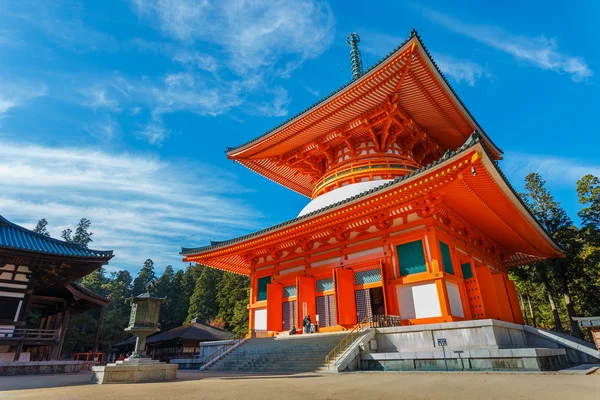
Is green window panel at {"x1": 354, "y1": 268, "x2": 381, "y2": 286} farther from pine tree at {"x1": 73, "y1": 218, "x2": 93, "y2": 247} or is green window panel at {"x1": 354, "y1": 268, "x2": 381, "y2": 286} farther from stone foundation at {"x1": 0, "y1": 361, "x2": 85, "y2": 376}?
pine tree at {"x1": 73, "y1": 218, "x2": 93, "y2": 247}

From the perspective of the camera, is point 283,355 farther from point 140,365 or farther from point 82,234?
point 82,234

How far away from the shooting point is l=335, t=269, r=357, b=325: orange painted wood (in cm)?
1169

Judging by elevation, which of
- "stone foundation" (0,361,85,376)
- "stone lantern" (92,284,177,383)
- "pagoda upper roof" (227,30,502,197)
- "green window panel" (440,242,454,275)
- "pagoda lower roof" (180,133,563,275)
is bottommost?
"stone foundation" (0,361,85,376)

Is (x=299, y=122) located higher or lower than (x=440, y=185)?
higher

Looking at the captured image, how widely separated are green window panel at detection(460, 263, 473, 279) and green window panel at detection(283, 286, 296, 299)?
6920mm

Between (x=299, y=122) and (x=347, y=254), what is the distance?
6.51 metres

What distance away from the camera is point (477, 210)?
12016mm

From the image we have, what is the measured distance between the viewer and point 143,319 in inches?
353

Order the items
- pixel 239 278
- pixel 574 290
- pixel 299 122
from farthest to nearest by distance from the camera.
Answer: pixel 239 278 < pixel 574 290 < pixel 299 122

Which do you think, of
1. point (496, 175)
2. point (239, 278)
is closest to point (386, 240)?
point (496, 175)

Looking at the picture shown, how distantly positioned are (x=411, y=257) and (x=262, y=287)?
7.73 m

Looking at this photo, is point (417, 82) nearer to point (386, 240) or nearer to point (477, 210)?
point (477, 210)

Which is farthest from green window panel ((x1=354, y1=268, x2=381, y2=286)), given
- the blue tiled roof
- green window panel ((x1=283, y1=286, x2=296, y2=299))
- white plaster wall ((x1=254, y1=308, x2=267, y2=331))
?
the blue tiled roof

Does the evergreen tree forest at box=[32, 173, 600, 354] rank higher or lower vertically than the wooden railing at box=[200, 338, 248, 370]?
A: higher
